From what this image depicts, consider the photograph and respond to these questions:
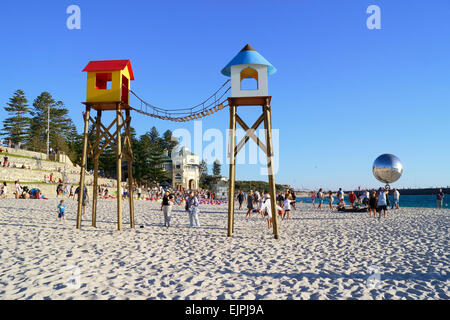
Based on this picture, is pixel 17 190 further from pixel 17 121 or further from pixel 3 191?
pixel 17 121

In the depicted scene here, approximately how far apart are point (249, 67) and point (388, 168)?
61.8 feet

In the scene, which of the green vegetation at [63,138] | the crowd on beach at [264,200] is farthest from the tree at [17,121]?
the crowd on beach at [264,200]

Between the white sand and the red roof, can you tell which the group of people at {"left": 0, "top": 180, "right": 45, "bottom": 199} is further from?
the red roof

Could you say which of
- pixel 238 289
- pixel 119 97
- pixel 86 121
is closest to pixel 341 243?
pixel 238 289

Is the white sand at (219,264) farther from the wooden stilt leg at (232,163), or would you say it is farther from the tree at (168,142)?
the tree at (168,142)

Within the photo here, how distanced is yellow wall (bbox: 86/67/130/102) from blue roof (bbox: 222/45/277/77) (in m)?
4.11

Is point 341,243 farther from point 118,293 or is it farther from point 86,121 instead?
point 86,121

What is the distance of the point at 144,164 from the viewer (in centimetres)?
6100

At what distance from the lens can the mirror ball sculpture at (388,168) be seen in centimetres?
2405

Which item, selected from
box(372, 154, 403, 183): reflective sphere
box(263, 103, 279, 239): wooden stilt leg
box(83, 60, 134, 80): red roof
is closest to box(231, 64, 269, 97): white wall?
box(263, 103, 279, 239): wooden stilt leg

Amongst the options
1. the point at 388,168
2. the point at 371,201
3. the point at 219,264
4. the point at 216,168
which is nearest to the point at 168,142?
the point at 216,168

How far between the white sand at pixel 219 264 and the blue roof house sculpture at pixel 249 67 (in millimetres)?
4963

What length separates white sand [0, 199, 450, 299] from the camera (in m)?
4.91
